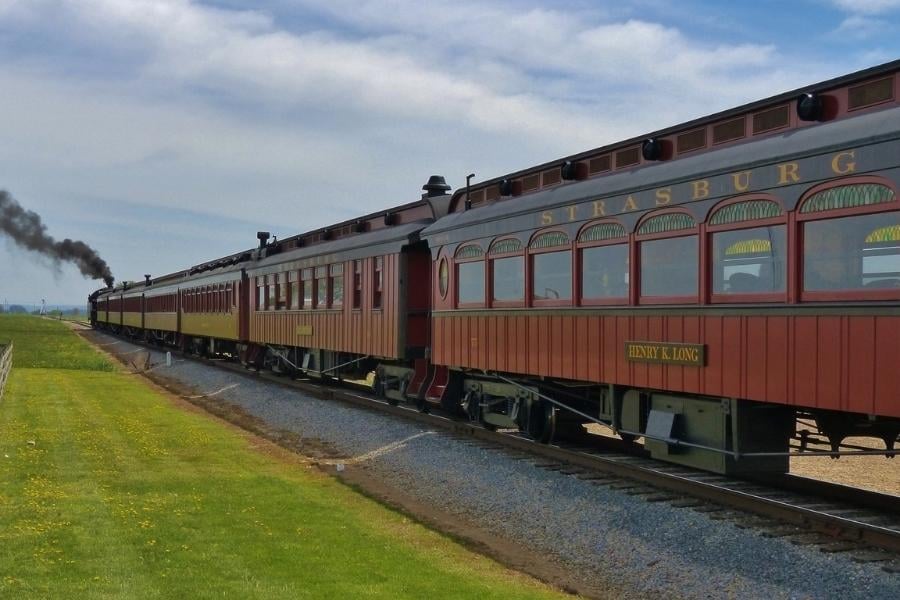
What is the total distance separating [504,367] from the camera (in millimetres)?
12328

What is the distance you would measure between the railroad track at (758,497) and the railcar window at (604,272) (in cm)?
191

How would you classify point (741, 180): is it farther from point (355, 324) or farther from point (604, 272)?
point (355, 324)

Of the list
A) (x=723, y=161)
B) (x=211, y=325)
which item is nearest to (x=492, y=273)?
(x=723, y=161)

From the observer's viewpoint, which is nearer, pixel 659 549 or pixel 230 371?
pixel 659 549

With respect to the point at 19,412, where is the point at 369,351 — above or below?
above

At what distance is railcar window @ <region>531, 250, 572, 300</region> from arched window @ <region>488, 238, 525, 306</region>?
30 cm

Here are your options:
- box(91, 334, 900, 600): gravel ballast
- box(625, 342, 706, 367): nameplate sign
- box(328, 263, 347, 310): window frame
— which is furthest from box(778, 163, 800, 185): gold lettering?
box(328, 263, 347, 310): window frame

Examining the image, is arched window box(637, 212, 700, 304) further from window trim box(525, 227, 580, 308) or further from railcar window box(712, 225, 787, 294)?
window trim box(525, 227, 580, 308)

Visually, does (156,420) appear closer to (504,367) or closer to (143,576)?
(504,367)

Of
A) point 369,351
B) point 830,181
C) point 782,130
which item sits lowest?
point 369,351

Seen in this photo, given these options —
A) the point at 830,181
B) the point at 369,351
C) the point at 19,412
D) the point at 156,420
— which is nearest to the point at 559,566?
the point at 830,181

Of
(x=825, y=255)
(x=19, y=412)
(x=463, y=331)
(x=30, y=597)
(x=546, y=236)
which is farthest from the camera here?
(x=19, y=412)

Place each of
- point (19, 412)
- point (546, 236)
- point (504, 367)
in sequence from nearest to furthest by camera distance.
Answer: point (546, 236)
point (504, 367)
point (19, 412)

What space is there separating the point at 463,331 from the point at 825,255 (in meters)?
6.86
